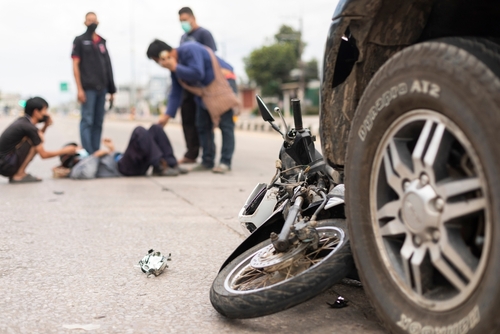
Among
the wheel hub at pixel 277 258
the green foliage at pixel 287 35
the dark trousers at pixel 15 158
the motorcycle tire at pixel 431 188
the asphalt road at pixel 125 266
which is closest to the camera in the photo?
the motorcycle tire at pixel 431 188

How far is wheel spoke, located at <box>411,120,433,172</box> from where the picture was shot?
1626 mm

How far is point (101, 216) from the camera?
188 inches

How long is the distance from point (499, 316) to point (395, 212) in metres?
0.44

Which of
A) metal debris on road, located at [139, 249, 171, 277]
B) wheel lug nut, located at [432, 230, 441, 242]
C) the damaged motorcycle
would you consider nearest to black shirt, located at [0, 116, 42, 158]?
metal debris on road, located at [139, 249, 171, 277]

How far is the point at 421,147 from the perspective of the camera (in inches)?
64.2

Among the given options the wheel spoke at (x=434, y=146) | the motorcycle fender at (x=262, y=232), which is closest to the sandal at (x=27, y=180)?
the motorcycle fender at (x=262, y=232)

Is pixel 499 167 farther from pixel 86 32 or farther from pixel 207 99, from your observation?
pixel 86 32

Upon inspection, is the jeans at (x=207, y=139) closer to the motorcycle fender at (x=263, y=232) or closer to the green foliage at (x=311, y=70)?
the motorcycle fender at (x=263, y=232)

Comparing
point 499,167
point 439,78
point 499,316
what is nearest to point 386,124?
point 439,78

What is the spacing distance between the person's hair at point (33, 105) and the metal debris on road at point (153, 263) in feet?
15.7

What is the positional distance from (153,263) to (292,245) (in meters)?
1.11

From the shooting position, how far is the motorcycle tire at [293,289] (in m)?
1.94

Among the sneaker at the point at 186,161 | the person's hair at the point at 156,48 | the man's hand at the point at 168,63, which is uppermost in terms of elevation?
the person's hair at the point at 156,48

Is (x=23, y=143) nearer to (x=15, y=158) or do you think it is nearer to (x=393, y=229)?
(x=15, y=158)
